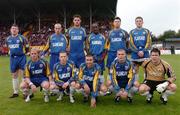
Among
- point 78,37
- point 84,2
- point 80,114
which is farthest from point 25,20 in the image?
point 80,114

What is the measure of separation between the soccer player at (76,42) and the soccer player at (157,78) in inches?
76.4

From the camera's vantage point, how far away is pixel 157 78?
7.21 meters

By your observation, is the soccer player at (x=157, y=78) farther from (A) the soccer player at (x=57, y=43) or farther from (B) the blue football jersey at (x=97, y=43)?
(A) the soccer player at (x=57, y=43)

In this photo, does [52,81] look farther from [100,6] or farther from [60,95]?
[100,6]

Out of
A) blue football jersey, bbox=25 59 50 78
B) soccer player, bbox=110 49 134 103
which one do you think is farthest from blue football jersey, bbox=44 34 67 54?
soccer player, bbox=110 49 134 103

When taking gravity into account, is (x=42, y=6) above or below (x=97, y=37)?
above

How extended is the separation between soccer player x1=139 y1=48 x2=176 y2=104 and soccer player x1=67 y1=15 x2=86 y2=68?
1.94 metres

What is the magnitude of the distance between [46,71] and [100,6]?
1141 inches

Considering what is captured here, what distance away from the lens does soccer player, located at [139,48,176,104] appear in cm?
691

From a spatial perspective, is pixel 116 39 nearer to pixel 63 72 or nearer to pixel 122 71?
pixel 122 71

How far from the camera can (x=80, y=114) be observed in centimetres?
625

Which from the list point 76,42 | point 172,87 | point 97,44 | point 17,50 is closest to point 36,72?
point 17,50

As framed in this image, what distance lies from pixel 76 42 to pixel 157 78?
A: 7.74 ft

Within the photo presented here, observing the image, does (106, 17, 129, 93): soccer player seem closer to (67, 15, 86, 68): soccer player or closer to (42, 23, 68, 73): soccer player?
(67, 15, 86, 68): soccer player
